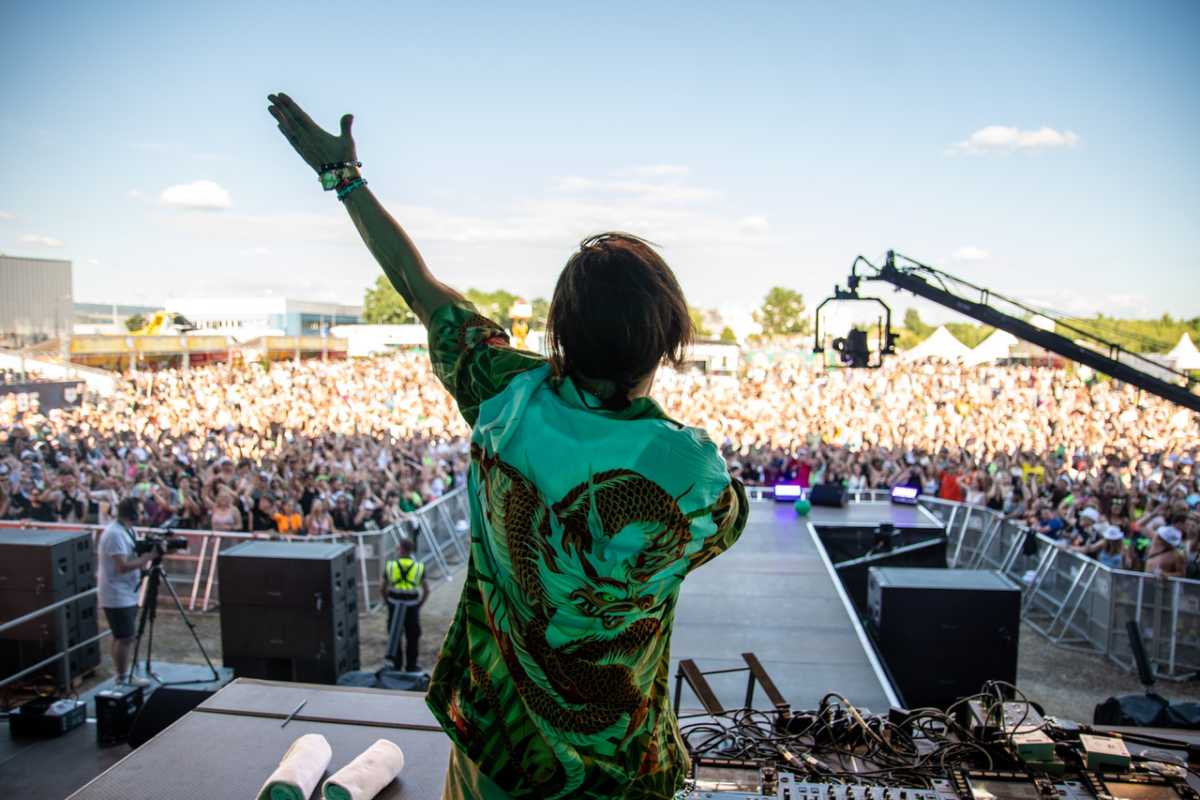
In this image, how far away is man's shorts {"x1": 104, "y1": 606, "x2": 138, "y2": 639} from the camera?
5.72m

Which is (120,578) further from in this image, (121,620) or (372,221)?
(372,221)

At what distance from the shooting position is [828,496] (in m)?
9.30

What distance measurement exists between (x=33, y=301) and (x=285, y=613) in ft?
83.4

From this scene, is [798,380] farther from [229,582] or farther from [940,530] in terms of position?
[229,582]

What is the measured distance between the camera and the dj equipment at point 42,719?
3.48 meters

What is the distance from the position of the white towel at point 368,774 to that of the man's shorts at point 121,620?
461 cm

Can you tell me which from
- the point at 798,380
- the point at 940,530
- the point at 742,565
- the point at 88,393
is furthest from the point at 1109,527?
the point at 88,393

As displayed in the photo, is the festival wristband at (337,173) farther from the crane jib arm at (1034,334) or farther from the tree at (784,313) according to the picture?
the tree at (784,313)

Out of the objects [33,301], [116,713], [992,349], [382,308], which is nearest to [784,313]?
[382,308]

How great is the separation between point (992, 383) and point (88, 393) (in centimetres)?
2204

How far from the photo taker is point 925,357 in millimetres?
29875

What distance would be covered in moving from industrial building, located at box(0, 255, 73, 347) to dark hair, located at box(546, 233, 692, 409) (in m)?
28.1

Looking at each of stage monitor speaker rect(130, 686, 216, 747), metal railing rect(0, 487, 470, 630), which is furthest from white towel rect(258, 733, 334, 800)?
metal railing rect(0, 487, 470, 630)

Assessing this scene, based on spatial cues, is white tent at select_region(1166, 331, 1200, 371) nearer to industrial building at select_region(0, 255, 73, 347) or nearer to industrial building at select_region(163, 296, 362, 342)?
industrial building at select_region(0, 255, 73, 347)
